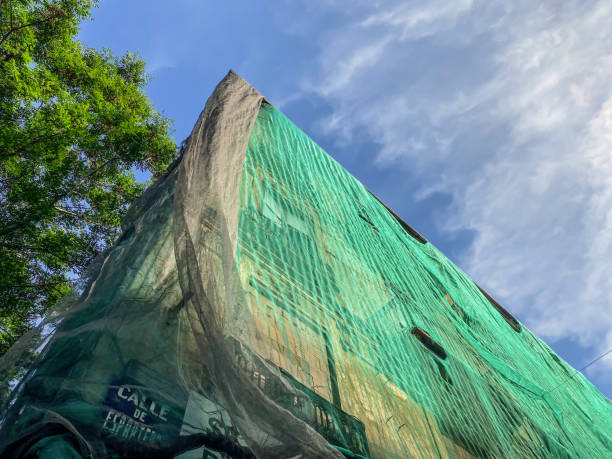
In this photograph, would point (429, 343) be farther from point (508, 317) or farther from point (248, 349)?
point (508, 317)

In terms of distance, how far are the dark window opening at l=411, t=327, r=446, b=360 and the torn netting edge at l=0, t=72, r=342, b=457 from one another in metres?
1.00

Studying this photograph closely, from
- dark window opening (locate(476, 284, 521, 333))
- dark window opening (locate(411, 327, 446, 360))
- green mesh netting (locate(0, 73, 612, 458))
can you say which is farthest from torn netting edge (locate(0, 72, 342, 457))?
dark window opening (locate(476, 284, 521, 333))

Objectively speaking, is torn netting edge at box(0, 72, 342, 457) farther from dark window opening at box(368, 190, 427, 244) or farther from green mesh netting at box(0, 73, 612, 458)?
dark window opening at box(368, 190, 427, 244)

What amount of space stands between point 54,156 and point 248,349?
357cm

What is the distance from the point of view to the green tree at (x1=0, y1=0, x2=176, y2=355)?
127 inches

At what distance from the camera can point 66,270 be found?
11.5 ft

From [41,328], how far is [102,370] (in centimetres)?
22

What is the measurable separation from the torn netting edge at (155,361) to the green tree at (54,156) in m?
2.96

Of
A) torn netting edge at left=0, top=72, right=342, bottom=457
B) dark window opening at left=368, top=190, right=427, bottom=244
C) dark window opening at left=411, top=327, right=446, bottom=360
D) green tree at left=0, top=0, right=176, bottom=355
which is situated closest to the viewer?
torn netting edge at left=0, top=72, right=342, bottom=457

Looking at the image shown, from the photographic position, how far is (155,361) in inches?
30.2

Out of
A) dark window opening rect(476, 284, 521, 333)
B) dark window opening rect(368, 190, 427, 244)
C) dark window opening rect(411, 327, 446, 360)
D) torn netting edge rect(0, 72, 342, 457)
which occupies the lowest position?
torn netting edge rect(0, 72, 342, 457)

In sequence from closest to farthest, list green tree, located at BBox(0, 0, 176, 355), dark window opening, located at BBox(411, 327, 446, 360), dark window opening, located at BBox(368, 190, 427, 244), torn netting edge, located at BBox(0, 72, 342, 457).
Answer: torn netting edge, located at BBox(0, 72, 342, 457) < dark window opening, located at BBox(411, 327, 446, 360) < green tree, located at BBox(0, 0, 176, 355) < dark window opening, located at BBox(368, 190, 427, 244)

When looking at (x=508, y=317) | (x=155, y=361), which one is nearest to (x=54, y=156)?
(x=155, y=361)

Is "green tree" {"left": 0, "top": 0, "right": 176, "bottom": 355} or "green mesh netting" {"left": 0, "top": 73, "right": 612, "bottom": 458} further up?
"green tree" {"left": 0, "top": 0, "right": 176, "bottom": 355}
